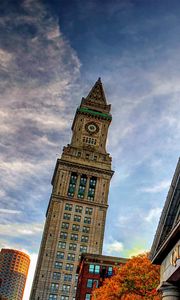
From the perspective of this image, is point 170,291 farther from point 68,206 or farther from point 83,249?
point 68,206

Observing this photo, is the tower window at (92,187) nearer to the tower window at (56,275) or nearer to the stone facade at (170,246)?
the tower window at (56,275)

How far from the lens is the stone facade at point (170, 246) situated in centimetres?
1689

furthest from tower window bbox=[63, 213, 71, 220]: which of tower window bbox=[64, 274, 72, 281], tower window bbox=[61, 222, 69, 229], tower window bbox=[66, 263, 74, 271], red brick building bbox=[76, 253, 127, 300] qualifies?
red brick building bbox=[76, 253, 127, 300]

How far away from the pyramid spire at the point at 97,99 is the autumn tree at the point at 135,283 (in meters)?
98.2

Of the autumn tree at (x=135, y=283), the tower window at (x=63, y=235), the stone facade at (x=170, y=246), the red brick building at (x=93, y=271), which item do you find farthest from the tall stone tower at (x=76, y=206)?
the stone facade at (x=170, y=246)

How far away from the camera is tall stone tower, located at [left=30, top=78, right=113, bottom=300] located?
94.2 m

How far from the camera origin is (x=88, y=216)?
351 ft

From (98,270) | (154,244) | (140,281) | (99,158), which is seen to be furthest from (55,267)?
(154,244)

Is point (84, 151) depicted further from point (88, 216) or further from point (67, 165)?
point (88, 216)

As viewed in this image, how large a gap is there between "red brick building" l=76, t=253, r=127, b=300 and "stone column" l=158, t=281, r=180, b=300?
5370 centimetres

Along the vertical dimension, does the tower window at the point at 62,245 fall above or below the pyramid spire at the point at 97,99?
below

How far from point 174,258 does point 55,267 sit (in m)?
84.2

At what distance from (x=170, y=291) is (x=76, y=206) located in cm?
9151

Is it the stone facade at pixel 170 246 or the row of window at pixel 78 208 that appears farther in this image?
the row of window at pixel 78 208
